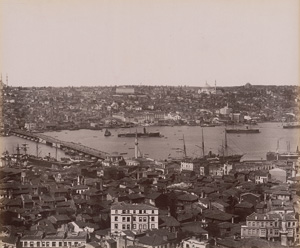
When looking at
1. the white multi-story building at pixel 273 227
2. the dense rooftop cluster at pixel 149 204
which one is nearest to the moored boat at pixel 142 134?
the dense rooftop cluster at pixel 149 204

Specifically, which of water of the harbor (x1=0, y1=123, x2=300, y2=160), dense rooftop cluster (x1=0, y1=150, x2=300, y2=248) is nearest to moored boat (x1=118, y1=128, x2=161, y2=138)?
water of the harbor (x1=0, y1=123, x2=300, y2=160)

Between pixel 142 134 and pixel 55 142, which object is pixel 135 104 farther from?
pixel 55 142

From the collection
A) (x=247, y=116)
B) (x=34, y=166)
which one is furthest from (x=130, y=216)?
(x=247, y=116)

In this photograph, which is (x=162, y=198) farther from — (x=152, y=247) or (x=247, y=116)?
(x=247, y=116)

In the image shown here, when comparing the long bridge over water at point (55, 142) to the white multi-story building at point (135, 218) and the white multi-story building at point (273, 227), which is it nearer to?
the white multi-story building at point (135, 218)

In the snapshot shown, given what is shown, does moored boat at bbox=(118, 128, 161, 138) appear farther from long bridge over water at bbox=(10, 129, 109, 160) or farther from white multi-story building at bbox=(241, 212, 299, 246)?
white multi-story building at bbox=(241, 212, 299, 246)

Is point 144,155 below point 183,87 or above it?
below
